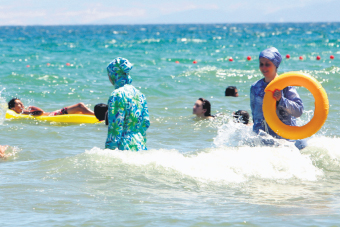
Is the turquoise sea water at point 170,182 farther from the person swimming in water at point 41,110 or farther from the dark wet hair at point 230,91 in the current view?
the dark wet hair at point 230,91

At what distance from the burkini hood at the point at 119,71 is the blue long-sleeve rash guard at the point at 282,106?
1.51 metres

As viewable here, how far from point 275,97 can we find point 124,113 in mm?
1606

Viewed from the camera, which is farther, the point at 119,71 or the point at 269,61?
the point at 269,61

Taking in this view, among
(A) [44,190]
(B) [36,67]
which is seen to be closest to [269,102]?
(A) [44,190]

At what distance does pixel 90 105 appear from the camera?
41.3 ft

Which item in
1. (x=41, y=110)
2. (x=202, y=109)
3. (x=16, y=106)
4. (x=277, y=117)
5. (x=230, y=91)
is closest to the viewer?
(x=277, y=117)

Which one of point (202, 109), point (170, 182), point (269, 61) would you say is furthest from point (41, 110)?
point (269, 61)

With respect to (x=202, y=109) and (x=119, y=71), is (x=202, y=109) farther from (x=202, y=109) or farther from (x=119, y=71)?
(x=119, y=71)

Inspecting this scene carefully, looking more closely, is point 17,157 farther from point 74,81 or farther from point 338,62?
point 338,62

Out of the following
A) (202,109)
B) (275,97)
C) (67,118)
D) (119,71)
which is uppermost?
(119,71)

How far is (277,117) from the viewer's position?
4.91 m

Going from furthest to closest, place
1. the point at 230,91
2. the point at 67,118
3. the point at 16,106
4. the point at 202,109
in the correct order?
the point at 230,91, the point at 16,106, the point at 67,118, the point at 202,109

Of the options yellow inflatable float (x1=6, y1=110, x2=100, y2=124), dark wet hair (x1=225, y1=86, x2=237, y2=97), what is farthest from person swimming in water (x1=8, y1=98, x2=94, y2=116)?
dark wet hair (x1=225, y1=86, x2=237, y2=97)

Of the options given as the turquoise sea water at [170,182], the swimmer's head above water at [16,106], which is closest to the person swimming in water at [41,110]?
the swimmer's head above water at [16,106]
